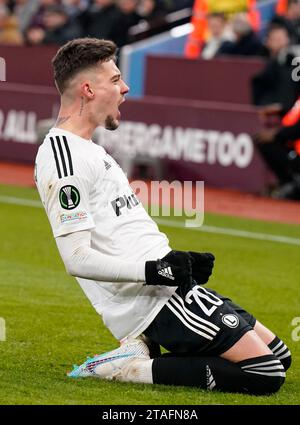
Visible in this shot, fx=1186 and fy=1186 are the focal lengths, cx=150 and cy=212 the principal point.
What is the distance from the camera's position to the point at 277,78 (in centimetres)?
1661

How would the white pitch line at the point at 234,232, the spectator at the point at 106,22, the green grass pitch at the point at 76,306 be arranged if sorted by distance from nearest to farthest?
the green grass pitch at the point at 76,306 < the white pitch line at the point at 234,232 < the spectator at the point at 106,22

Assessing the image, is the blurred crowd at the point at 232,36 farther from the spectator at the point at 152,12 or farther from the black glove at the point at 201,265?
the black glove at the point at 201,265

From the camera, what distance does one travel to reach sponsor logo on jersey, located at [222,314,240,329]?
6.24m

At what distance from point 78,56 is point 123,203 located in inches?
32.3

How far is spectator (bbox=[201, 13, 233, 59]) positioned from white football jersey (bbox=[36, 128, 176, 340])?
522 inches

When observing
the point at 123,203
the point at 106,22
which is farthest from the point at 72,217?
the point at 106,22

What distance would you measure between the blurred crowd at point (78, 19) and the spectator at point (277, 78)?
4.02 meters

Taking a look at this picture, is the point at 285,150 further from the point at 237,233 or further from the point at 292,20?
the point at 292,20

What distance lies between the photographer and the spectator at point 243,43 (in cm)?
1882

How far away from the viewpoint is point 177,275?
604cm

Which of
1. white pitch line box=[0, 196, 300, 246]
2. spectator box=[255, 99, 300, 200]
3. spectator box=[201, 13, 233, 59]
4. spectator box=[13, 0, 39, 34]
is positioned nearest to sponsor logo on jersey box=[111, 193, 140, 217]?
white pitch line box=[0, 196, 300, 246]

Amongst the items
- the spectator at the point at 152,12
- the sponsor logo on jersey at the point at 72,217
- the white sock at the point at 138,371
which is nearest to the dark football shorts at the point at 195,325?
the white sock at the point at 138,371

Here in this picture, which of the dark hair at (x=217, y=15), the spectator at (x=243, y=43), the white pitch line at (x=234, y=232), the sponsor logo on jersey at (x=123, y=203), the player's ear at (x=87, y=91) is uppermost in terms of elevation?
the player's ear at (x=87, y=91)
